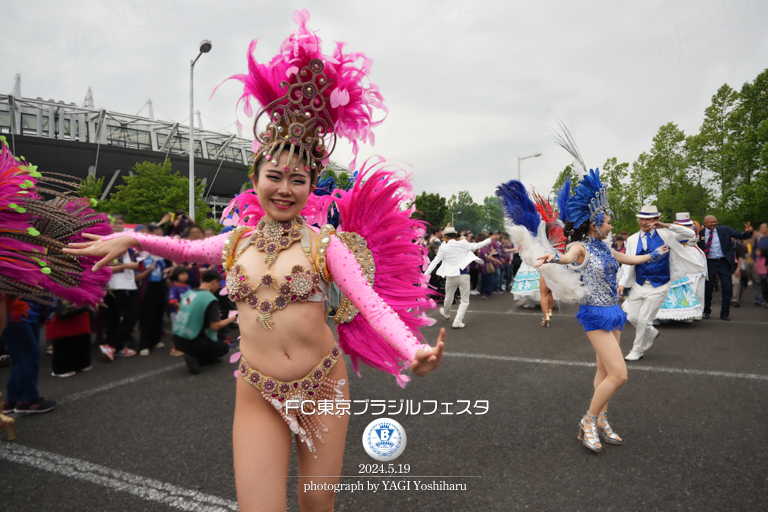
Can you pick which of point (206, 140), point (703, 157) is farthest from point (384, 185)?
point (206, 140)

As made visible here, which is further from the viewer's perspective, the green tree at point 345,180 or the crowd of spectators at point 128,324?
the crowd of spectators at point 128,324

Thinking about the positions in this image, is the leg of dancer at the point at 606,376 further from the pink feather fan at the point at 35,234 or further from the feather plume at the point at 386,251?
the pink feather fan at the point at 35,234

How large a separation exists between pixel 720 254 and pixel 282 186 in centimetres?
951

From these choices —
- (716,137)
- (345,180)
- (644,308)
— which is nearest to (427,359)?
(345,180)

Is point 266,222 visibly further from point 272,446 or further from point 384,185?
point 272,446

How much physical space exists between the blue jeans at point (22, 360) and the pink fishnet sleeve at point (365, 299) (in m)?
3.92

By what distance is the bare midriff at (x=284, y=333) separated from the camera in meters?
1.67

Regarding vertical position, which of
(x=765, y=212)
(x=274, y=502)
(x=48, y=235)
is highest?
(x=765, y=212)

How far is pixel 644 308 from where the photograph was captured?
5.73 meters

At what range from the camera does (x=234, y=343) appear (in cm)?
727

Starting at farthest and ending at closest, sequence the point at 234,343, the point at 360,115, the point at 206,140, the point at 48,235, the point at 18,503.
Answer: the point at 206,140 < the point at 234,343 < the point at 18,503 < the point at 48,235 < the point at 360,115

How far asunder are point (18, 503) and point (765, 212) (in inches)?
183

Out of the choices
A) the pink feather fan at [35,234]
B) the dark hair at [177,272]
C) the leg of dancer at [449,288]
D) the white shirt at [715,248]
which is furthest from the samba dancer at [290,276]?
the white shirt at [715,248]

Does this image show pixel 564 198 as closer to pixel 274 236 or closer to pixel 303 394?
pixel 274 236
